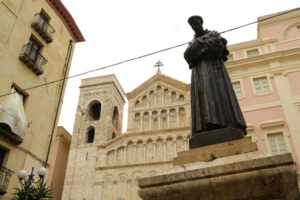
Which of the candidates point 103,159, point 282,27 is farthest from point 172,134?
point 282,27

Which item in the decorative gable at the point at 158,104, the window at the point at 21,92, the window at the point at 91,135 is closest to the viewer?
the window at the point at 21,92

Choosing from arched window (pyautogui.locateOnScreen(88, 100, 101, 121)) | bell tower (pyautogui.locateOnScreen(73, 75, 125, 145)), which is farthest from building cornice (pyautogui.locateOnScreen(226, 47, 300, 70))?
arched window (pyautogui.locateOnScreen(88, 100, 101, 121))

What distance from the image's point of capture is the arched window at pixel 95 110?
32.9 meters

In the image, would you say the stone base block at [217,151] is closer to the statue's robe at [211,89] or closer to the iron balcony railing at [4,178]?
the statue's robe at [211,89]

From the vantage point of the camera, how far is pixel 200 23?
196 inches

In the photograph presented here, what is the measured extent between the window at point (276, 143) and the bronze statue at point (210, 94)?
32.6ft

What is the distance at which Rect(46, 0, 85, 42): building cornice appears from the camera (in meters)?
15.5

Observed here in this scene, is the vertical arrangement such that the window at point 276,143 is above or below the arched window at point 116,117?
below

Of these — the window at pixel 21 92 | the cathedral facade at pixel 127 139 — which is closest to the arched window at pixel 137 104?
the cathedral facade at pixel 127 139

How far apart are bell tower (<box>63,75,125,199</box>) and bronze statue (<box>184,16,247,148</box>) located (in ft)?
73.0

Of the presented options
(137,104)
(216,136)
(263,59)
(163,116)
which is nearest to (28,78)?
(216,136)

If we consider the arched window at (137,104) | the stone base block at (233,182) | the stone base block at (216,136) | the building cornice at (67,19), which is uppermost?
the arched window at (137,104)

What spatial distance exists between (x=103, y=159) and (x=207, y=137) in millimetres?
23230

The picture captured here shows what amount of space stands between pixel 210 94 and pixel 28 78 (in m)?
10.4
